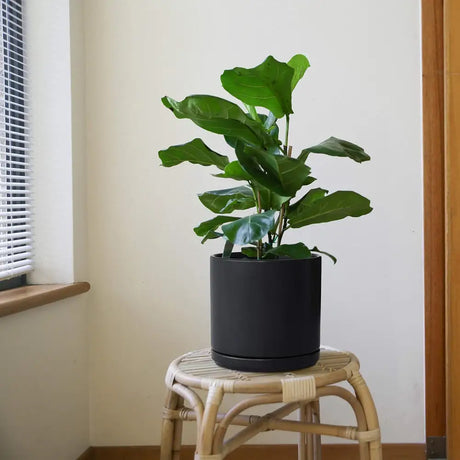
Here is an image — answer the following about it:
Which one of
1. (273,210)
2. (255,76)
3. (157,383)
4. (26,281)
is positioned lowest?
(157,383)

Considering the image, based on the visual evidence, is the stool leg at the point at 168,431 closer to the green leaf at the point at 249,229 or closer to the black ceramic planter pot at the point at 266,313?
the black ceramic planter pot at the point at 266,313

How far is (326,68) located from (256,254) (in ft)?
2.89

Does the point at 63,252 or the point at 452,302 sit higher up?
the point at 63,252

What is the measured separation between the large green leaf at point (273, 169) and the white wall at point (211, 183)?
2.54 feet

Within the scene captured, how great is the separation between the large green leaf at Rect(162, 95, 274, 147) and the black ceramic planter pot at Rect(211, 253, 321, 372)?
25 centimetres

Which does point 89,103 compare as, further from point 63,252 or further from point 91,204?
point 63,252

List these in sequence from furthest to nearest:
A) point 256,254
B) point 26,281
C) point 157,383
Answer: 1. point 157,383
2. point 26,281
3. point 256,254

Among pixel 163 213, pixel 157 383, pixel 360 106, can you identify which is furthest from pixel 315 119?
pixel 157 383

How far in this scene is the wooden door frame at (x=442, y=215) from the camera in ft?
6.21

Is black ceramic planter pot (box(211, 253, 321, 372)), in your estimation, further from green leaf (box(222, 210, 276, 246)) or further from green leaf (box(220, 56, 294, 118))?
green leaf (box(220, 56, 294, 118))

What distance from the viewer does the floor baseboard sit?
1.96 m

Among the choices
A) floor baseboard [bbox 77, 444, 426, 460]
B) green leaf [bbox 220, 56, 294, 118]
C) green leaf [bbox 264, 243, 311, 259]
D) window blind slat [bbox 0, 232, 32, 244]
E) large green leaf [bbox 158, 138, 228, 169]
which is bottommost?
floor baseboard [bbox 77, 444, 426, 460]

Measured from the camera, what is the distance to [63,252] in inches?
74.4

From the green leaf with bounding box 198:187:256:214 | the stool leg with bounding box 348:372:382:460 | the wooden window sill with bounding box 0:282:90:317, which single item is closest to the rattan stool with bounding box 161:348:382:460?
the stool leg with bounding box 348:372:382:460
